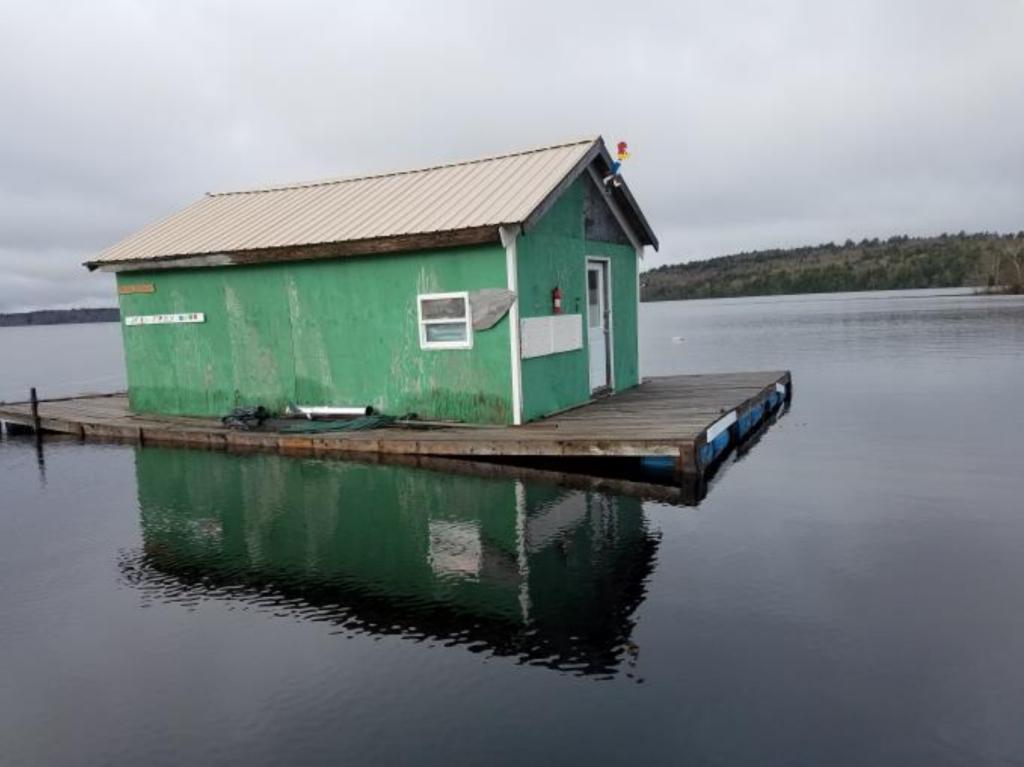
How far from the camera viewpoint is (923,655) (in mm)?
5926

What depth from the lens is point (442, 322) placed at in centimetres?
1302

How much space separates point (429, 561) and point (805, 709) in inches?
164

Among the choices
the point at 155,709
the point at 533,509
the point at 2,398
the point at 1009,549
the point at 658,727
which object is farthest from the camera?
the point at 2,398

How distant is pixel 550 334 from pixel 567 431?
2126 millimetres

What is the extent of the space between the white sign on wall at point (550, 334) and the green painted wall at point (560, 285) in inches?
4.2

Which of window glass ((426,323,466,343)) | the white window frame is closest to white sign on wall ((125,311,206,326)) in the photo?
the white window frame

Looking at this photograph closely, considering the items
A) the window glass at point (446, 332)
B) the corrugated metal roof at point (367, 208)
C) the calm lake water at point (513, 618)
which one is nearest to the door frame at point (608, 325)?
the corrugated metal roof at point (367, 208)

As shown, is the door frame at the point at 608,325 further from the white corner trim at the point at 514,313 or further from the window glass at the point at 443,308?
the window glass at the point at 443,308

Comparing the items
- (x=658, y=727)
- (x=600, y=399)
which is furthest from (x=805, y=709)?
(x=600, y=399)

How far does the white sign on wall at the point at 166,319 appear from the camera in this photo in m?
15.4

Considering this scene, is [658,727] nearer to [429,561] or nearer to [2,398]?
[429,561]

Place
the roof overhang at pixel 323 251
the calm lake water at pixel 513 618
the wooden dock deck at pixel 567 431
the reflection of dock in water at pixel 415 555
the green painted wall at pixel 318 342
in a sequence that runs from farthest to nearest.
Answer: the green painted wall at pixel 318 342 → the roof overhang at pixel 323 251 → the wooden dock deck at pixel 567 431 → the reflection of dock in water at pixel 415 555 → the calm lake water at pixel 513 618

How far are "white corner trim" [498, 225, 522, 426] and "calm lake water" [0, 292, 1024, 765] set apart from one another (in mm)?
1497

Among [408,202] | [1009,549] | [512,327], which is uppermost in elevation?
[408,202]
